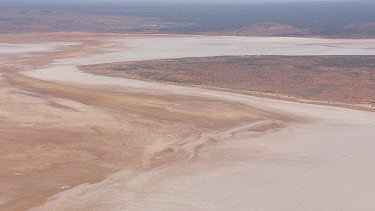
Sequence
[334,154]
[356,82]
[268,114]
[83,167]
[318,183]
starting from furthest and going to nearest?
[356,82]
[268,114]
[334,154]
[83,167]
[318,183]

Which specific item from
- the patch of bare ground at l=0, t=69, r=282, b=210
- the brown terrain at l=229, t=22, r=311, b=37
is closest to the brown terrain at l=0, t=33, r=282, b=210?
the patch of bare ground at l=0, t=69, r=282, b=210

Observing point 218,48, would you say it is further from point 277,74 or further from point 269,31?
point 269,31

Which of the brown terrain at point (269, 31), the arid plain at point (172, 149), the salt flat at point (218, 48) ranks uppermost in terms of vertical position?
the brown terrain at point (269, 31)

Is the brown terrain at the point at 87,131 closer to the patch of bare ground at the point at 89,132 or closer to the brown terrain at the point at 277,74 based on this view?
the patch of bare ground at the point at 89,132

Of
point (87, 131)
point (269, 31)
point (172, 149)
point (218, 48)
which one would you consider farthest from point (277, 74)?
point (269, 31)

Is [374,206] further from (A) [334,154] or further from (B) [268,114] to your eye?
(B) [268,114]

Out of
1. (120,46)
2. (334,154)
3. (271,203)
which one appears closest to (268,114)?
(334,154)

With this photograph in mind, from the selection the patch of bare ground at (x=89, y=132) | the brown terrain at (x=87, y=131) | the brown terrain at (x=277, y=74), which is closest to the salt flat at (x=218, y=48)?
the brown terrain at (x=277, y=74)
